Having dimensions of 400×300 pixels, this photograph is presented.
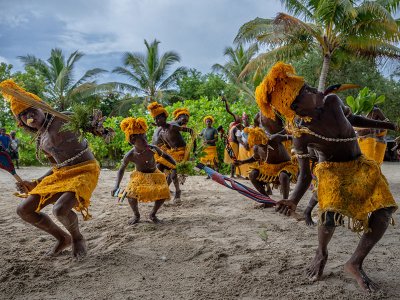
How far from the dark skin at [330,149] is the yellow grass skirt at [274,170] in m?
2.49

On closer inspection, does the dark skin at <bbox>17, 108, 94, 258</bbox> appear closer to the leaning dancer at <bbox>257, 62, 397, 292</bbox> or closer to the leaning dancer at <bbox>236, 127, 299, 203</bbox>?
the leaning dancer at <bbox>257, 62, 397, 292</bbox>

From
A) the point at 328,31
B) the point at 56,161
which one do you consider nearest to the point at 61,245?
the point at 56,161

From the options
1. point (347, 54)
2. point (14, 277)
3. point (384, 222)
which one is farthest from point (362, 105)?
point (347, 54)

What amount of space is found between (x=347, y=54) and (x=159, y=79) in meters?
13.3

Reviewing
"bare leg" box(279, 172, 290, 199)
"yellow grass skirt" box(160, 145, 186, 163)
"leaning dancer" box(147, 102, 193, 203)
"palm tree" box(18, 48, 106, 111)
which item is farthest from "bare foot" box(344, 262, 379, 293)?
"palm tree" box(18, 48, 106, 111)

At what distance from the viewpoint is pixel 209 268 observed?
3258 mm

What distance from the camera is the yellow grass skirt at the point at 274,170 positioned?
5406mm

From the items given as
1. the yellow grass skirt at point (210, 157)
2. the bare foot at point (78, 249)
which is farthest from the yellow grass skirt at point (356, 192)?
the yellow grass skirt at point (210, 157)

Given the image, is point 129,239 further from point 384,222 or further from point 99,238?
point 384,222

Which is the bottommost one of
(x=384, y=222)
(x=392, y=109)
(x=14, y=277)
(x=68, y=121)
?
(x=14, y=277)

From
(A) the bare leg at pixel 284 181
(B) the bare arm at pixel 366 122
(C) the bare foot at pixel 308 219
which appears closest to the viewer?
(B) the bare arm at pixel 366 122

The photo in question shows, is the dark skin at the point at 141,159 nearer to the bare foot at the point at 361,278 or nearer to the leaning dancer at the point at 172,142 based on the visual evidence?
the leaning dancer at the point at 172,142

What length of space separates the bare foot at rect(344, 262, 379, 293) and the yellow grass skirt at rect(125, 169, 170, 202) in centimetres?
267

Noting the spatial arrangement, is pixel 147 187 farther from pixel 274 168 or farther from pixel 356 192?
pixel 356 192
